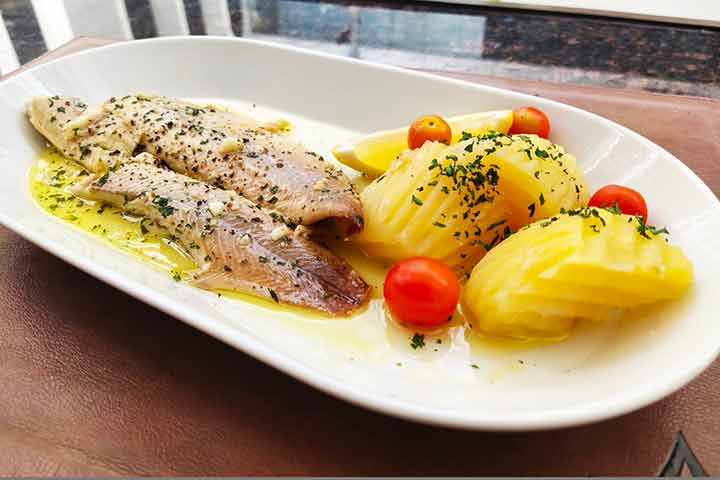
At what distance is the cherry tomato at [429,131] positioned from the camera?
197cm

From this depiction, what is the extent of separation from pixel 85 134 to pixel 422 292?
1486mm

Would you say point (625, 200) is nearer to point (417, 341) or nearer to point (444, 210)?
point (444, 210)

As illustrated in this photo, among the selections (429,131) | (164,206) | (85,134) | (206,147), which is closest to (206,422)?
(164,206)

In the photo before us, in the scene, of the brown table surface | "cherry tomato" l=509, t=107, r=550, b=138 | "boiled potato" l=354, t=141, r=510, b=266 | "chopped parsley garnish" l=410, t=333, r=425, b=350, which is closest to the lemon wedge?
"cherry tomato" l=509, t=107, r=550, b=138

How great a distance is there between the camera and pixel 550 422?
102cm

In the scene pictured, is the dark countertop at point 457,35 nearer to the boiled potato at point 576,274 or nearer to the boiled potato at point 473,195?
the boiled potato at point 473,195

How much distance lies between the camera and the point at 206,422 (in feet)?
4.02

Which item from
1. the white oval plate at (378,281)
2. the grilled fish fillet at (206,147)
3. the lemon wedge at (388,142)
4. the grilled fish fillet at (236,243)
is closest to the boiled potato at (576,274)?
the white oval plate at (378,281)

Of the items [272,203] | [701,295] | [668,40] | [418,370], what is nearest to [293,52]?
[272,203]

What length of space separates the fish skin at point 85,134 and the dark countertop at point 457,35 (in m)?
1.62

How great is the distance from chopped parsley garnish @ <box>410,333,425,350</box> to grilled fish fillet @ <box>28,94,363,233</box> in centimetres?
47

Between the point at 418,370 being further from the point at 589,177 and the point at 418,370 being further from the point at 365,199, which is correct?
the point at 589,177

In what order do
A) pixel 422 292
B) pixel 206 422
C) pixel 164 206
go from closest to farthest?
pixel 206 422 → pixel 422 292 → pixel 164 206

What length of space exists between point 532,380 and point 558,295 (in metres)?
0.21
